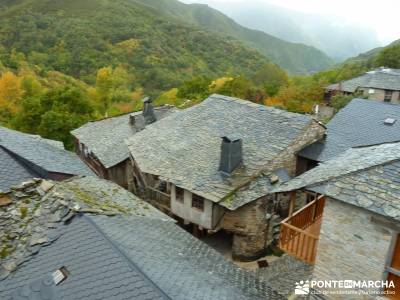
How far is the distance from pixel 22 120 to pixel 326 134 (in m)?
28.5

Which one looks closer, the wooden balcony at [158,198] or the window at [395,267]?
the window at [395,267]

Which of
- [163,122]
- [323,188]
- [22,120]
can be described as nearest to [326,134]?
[163,122]

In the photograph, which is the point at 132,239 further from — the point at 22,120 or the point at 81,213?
the point at 22,120

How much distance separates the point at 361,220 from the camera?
7234 mm

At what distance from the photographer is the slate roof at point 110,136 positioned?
75.4ft

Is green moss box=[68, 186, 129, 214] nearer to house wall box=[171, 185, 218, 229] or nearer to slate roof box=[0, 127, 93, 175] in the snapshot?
slate roof box=[0, 127, 93, 175]

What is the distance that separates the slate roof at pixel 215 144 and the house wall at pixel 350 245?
614 cm

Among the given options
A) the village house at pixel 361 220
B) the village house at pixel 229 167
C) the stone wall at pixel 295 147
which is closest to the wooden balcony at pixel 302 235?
the village house at pixel 361 220

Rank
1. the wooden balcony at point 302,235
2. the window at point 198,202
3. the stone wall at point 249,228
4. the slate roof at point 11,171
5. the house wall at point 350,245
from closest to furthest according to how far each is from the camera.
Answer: the house wall at point 350,245, the wooden balcony at point 302,235, the slate roof at point 11,171, the stone wall at point 249,228, the window at point 198,202

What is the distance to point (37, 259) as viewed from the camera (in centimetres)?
748

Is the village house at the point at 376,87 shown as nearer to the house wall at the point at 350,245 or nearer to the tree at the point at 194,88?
the tree at the point at 194,88

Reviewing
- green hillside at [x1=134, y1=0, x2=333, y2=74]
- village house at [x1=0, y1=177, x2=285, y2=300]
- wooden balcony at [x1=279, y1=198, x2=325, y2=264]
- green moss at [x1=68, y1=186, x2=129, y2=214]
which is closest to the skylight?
wooden balcony at [x1=279, y1=198, x2=325, y2=264]

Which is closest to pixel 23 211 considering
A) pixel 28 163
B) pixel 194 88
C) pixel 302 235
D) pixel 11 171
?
pixel 11 171

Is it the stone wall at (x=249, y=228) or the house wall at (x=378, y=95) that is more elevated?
the house wall at (x=378, y=95)
